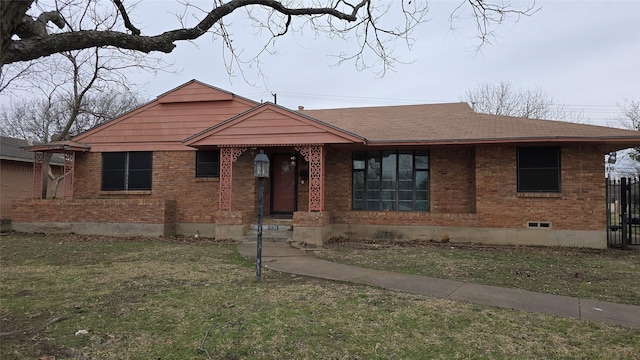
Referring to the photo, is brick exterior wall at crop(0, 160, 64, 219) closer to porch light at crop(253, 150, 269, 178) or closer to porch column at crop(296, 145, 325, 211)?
porch column at crop(296, 145, 325, 211)

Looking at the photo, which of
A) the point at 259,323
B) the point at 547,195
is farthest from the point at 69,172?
the point at 547,195

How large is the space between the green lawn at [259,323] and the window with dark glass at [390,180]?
686 cm

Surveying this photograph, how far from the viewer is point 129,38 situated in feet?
14.5

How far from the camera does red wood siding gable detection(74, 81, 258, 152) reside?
1520cm

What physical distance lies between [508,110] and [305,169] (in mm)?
25797

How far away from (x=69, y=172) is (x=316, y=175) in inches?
423

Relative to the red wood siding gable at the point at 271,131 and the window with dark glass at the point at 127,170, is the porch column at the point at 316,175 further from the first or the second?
the window with dark glass at the point at 127,170

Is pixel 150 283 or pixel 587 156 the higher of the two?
pixel 587 156

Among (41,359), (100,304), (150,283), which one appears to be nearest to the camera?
(41,359)

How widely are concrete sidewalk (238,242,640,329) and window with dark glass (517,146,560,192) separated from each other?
21.5ft

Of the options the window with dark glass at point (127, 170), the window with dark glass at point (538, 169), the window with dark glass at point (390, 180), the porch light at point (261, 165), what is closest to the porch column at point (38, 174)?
the window with dark glass at point (127, 170)

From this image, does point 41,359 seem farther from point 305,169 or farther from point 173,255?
point 305,169

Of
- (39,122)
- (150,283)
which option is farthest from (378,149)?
(39,122)

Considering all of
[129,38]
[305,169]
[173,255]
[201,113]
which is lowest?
[173,255]
